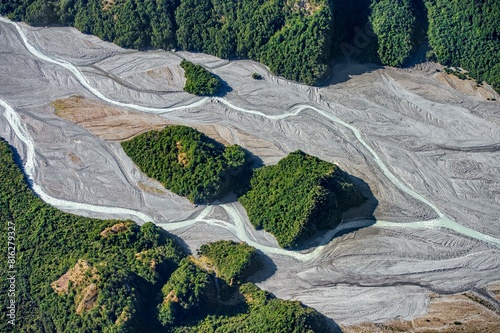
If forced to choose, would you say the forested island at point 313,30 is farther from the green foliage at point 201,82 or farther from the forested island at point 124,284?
the forested island at point 124,284

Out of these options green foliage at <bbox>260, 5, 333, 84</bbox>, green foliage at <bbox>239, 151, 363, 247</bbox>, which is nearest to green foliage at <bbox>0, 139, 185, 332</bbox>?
green foliage at <bbox>239, 151, 363, 247</bbox>

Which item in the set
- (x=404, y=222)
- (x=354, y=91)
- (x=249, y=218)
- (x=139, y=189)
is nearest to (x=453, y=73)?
(x=354, y=91)

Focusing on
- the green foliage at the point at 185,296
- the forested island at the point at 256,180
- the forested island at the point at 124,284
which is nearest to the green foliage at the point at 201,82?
the forested island at the point at 256,180

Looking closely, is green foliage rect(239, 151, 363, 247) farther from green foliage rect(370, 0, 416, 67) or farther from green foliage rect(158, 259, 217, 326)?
green foliage rect(370, 0, 416, 67)

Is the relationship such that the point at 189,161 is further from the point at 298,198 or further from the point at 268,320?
the point at 268,320

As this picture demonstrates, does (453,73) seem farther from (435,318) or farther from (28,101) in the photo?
(28,101)
